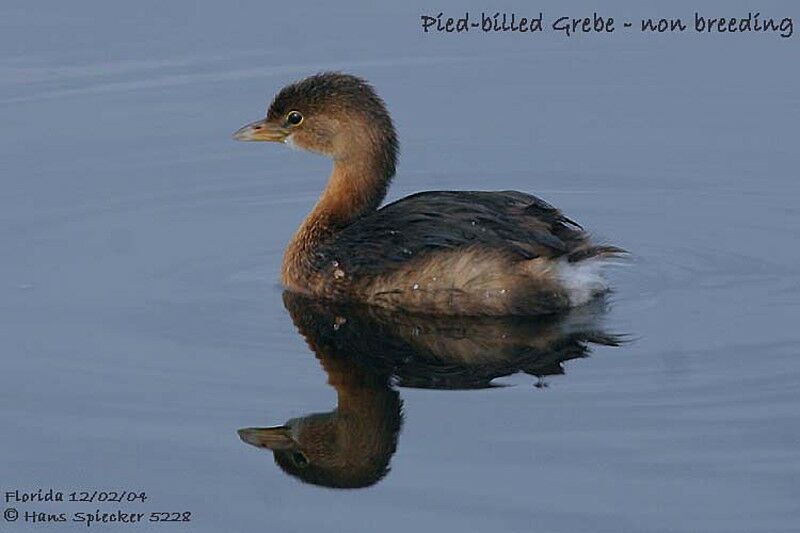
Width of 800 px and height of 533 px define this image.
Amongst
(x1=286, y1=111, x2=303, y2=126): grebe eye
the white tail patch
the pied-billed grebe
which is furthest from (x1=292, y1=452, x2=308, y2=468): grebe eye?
(x1=286, y1=111, x2=303, y2=126): grebe eye

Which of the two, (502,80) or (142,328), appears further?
(502,80)

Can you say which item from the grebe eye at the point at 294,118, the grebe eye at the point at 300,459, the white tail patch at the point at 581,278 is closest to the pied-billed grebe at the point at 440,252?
the white tail patch at the point at 581,278

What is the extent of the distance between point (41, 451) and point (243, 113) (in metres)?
4.54

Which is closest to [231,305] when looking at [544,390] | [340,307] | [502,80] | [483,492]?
[340,307]

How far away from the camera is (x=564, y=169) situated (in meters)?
10.7

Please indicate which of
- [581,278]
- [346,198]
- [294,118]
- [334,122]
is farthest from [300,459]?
[294,118]

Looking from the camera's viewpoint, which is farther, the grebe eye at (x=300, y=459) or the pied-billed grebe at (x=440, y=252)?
the pied-billed grebe at (x=440, y=252)

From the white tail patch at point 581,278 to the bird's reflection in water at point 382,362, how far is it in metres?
0.06

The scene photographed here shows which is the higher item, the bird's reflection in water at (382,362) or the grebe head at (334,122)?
the grebe head at (334,122)

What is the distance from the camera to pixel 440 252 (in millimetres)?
8719

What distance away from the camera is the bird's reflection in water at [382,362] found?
7.34 meters

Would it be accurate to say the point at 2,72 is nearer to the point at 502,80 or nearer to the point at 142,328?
the point at 502,80

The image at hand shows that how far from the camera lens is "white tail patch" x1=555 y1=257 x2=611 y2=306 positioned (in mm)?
8711

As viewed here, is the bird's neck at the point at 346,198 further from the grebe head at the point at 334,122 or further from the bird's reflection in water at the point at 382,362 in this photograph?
the bird's reflection in water at the point at 382,362
